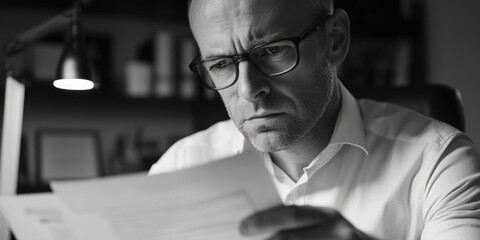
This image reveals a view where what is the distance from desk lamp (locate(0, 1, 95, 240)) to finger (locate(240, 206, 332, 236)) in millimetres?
635

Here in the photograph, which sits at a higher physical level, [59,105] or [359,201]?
[59,105]

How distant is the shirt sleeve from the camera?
828 millimetres

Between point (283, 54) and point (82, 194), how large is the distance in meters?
0.50

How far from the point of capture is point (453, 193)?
2.91 feet

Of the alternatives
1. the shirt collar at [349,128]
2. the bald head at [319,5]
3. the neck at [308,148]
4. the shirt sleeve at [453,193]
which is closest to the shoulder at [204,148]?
the neck at [308,148]

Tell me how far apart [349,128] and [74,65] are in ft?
1.92

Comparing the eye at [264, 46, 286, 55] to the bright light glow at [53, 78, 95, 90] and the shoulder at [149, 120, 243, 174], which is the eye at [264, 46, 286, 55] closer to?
the shoulder at [149, 120, 243, 174]

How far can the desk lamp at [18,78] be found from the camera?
1.06 m

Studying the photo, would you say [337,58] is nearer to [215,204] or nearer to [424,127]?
[424,127]

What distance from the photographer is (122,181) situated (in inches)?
24.2

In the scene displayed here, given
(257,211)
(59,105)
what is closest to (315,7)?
(257,211)

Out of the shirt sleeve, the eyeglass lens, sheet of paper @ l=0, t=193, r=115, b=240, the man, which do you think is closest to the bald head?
the man

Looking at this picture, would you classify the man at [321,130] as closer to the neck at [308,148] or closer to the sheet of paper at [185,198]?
the neck at [308,148]

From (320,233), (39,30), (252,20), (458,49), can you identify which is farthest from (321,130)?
(458,49)
